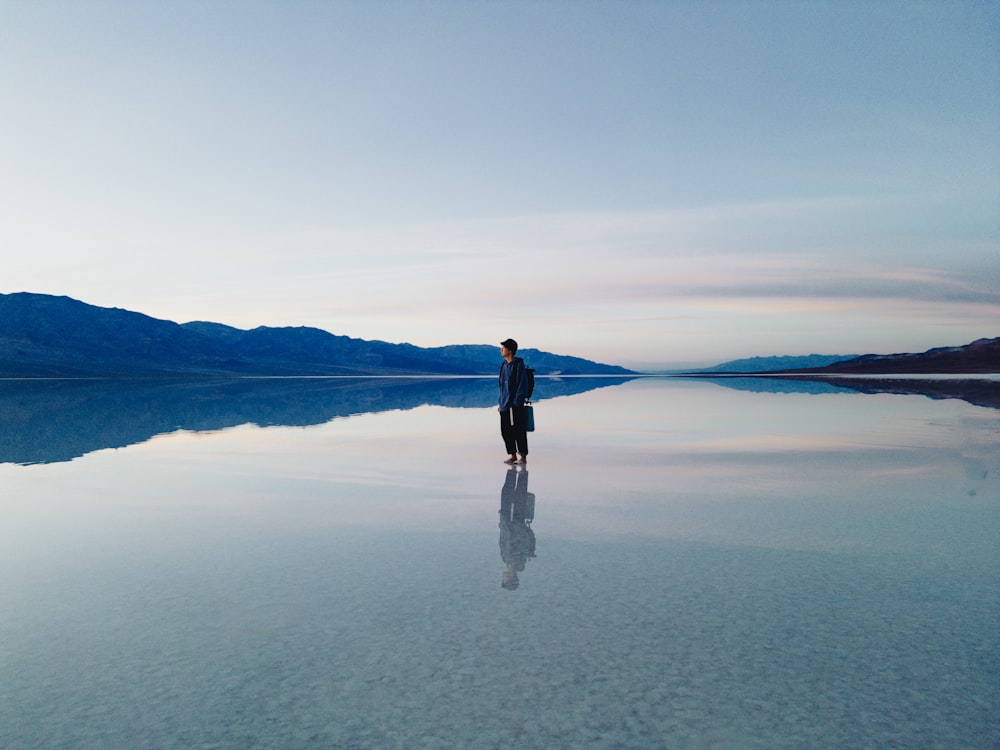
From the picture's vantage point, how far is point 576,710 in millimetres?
3773

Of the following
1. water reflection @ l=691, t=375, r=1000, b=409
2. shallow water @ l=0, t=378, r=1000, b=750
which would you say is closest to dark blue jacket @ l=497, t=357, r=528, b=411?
shallow water @ l=0, t=378, r=1000, b=750

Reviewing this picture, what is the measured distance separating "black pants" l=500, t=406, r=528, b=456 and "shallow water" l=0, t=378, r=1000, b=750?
5.70 feet

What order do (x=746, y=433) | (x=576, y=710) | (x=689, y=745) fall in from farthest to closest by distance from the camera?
(x=746, y=433) < (x=576, y=710) < (x=689, y=745)

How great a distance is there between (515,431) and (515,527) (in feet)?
19.8

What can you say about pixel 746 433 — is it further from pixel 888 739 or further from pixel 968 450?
pixel 888 739

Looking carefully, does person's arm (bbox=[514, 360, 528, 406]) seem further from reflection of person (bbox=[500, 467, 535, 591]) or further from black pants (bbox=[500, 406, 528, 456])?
reflection of person (bbox=[500, 467, 535, 591])

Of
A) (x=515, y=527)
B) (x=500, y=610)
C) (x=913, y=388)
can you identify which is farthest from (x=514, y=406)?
(x=913, y=388)

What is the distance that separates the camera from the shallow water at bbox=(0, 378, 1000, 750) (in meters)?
3.70

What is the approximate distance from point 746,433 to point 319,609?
53.3 ft

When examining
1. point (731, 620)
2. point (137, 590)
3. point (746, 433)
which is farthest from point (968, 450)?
point (137, 590)

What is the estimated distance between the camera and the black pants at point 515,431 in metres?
14.3

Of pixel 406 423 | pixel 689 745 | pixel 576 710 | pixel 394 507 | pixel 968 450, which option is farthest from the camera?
pixel 406 423

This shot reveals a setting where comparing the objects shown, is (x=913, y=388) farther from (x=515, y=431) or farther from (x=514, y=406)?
(x=515, y=431)

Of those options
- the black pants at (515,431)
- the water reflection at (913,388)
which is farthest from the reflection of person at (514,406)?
the water reflection at (913,388)
